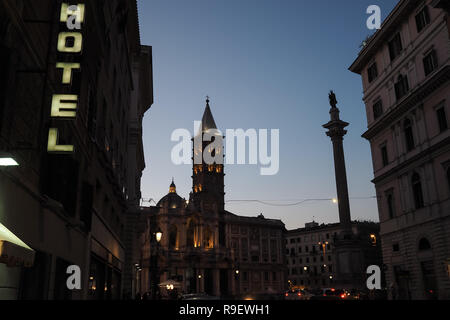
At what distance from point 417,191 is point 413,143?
411 centimetres

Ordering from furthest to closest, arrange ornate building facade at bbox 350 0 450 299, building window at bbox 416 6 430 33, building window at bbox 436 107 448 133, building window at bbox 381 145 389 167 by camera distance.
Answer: building window at bbox 381 145 389 167 → building window at bbox 416 6 430 33 → building window at bbox 436 107 448 133 → ornate building facade at bbox 350 0 450 299

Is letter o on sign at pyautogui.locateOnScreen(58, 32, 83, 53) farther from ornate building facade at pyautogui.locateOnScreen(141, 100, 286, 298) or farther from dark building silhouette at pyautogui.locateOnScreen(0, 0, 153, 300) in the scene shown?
ornate building facade at pyautogui.locateOnScreen(141, 100, 286, 298)

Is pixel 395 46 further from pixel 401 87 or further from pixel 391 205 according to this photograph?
pixel 391 205

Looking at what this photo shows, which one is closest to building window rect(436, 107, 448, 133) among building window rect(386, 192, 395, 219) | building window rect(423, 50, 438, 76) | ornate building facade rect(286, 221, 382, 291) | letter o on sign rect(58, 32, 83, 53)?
building window rect(423, 50, 438, 76)

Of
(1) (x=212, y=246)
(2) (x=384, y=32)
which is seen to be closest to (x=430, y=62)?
(2) (x=384, y=32)

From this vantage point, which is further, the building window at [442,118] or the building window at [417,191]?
the building window at [417,191]

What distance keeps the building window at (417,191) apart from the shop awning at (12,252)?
1262 inches

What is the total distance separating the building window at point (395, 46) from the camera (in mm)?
37375

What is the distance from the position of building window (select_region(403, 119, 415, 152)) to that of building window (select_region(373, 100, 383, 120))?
4399mm

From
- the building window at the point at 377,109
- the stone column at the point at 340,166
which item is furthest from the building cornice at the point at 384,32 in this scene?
the stone column at the point at 340,166

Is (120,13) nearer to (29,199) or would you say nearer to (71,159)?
(71,159)

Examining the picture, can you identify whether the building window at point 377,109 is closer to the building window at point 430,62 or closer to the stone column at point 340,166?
the stone column at point 340,166

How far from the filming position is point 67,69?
1230cm

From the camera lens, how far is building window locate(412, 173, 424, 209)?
110 feet
